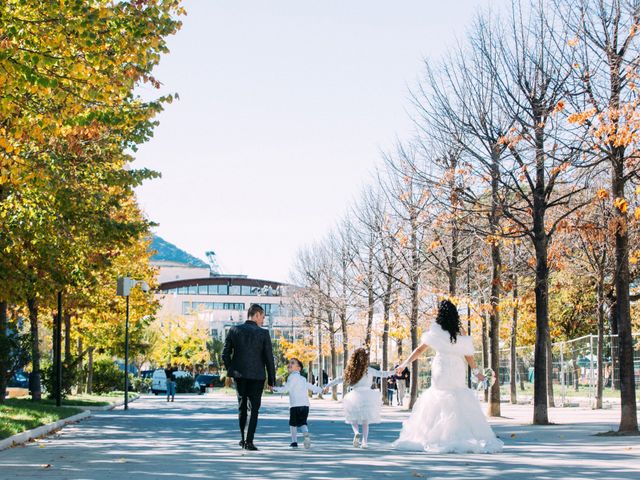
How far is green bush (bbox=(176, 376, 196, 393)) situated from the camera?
74625 millimetres

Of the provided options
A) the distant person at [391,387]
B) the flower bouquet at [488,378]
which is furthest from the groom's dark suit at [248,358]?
the distant person at [391,387]

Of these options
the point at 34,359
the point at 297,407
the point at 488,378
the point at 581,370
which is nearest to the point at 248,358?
the point at 297,407

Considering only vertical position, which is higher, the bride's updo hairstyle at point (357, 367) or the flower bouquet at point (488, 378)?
the bride's updo hairstyle at point (357, 367)

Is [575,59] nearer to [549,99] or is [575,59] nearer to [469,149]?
[549,99]

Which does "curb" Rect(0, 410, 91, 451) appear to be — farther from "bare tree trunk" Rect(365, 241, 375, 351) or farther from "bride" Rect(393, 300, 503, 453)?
"bare tree trunk" Rect(365, 241, 375, 351)

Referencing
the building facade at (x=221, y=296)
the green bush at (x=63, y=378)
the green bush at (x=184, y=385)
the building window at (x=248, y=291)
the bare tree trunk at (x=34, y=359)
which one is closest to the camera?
the bare tree trunk at (x=34, y=359)

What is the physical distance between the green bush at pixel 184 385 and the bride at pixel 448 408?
60985 mm

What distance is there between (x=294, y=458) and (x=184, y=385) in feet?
204

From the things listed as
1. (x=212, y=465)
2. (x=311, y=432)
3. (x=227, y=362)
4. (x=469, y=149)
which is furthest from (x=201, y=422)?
(x=212, y=465)

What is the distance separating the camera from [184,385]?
74.9 meters

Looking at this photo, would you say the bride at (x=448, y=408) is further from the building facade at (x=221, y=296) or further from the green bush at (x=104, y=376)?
the building facade at (x=221, y=296)

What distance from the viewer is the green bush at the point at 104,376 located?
57.2m

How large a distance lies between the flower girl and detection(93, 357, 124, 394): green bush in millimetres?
42613

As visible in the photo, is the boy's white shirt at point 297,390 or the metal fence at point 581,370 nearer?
the boy's white shirt at point 297,390
